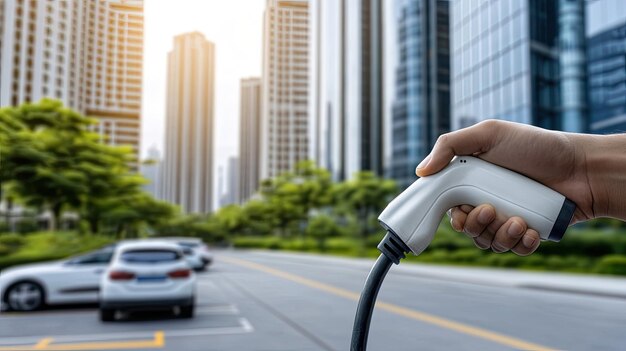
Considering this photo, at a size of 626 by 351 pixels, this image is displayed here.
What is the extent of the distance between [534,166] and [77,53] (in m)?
1.21

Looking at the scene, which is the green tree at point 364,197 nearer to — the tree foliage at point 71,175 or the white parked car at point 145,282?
the tree foliage at point 71,175

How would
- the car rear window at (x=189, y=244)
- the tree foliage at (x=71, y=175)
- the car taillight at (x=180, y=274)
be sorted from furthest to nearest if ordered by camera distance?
1. the car rear window at (x=189, y=244)
2. the tree foliage at (x=71, y=175)
3. the car taillight at (x=180, y=274)

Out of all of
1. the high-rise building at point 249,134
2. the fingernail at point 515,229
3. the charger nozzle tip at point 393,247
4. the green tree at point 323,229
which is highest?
the high-rise building at point 249,134

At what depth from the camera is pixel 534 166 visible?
78 centimetres

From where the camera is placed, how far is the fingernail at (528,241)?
76 centimetres

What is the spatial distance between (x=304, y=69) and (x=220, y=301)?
636cm

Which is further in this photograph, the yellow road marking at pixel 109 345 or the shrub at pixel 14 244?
the shrub at pixel 14 244


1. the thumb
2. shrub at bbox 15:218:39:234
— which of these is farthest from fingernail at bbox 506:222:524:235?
shrub at bbox 15:218:39:234

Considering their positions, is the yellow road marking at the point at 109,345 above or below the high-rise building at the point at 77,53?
below

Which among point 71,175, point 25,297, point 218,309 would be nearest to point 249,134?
point 218,309

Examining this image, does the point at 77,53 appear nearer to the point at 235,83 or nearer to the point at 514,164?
the point at 235,83

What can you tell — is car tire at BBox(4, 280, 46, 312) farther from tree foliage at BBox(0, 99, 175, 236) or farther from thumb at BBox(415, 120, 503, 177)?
thumb at BBox(415, 120, 503, 177)

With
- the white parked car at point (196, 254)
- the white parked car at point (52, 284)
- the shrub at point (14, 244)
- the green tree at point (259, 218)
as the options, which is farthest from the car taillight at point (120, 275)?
the green tree at point (259, 218)

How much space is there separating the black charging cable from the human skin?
0.11 m
